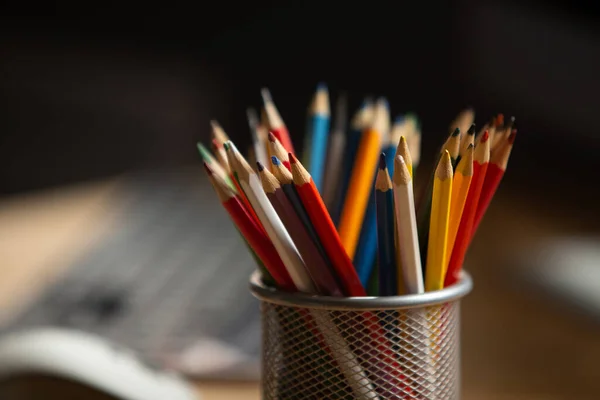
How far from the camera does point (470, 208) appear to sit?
0.31 meters

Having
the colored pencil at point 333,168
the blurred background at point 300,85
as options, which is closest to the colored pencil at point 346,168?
the colored pencil at point 333,168

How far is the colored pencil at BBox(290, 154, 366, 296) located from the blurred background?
38 centimetres

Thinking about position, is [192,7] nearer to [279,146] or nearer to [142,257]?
[142,257]

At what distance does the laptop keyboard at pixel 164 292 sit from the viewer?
547 mm

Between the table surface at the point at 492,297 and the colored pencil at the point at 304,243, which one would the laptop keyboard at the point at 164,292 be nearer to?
the table surface at the point at 492,297

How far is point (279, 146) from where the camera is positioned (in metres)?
0.29

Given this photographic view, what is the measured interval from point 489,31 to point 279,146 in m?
0.73

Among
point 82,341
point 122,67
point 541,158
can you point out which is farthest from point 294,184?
point 122,67

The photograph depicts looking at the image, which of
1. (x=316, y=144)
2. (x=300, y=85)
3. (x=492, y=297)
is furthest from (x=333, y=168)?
(x=300, y=85)

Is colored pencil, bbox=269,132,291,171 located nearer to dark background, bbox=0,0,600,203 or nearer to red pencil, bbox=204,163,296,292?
red pencil, bbox=204,163,296,292

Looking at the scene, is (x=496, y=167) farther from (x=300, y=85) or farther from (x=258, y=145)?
(x=300, y=85)

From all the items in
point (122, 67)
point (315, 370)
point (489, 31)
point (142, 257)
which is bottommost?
point (315, 370)

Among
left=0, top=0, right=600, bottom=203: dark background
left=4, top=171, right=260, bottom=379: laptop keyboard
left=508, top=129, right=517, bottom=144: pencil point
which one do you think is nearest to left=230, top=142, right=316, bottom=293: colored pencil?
left=508, top=129, right=517, bottom=144: pencil point

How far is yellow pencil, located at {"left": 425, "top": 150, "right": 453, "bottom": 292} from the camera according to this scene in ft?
0.93
